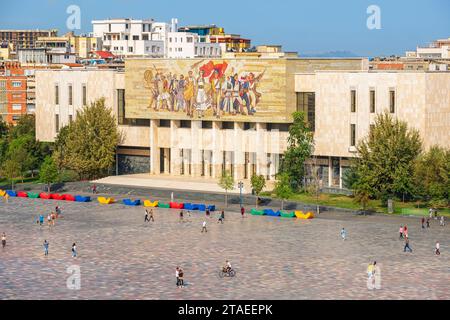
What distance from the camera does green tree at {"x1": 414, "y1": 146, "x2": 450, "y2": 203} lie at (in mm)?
93062

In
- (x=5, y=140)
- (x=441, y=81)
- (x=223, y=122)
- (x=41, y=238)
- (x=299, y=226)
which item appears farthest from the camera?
(x=5, y=140)

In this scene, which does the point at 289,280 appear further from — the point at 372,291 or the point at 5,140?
the point at 5,140

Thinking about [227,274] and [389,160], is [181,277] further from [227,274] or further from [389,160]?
[389,160]

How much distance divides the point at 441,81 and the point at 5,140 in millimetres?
50478

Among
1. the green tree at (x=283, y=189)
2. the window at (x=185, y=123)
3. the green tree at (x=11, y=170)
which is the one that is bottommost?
the green tree at (x=283, y=189)

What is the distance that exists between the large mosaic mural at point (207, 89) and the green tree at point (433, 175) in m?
18.0

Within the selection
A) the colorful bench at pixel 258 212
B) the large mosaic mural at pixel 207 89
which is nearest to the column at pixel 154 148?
the large mosaic mural at pixel 207 89

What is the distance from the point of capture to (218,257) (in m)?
74.4

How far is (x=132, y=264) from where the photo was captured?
72250mm

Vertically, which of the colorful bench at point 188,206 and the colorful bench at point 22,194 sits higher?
the colorful bench at point 22,194

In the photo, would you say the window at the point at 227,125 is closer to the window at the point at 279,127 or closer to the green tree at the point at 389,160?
the window at the point at 279,127

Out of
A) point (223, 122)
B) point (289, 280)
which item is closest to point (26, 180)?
point (223, 122)

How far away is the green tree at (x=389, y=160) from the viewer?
97688 millimetres

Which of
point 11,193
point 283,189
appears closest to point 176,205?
point 283,189
